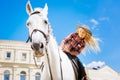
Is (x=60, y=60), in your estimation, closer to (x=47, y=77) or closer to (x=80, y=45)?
(x=47, y=77)

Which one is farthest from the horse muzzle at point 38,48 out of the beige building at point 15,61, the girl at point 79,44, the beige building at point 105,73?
the beige building at point 105,73

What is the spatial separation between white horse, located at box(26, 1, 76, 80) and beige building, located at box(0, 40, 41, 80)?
5217cm

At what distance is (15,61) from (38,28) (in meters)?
54.1

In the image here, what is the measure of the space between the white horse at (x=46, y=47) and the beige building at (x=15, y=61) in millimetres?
52169

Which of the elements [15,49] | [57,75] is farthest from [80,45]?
[15,49]

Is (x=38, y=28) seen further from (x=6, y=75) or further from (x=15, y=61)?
(x=15, y=61)

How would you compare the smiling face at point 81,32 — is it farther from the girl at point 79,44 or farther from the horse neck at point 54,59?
the horse neck at point 54,59

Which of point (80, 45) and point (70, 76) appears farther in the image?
point (80, 45)

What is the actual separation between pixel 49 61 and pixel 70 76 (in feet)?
1.82

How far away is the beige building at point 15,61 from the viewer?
6012cm

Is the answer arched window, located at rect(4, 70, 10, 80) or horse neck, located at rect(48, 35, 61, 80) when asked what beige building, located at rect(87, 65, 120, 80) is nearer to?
arched window, located at rect(4, 70, 10, 80)

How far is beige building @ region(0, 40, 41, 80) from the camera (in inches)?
2367

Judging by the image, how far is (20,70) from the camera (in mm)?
61438

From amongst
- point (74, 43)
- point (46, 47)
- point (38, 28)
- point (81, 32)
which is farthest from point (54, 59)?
point (81, 32)
